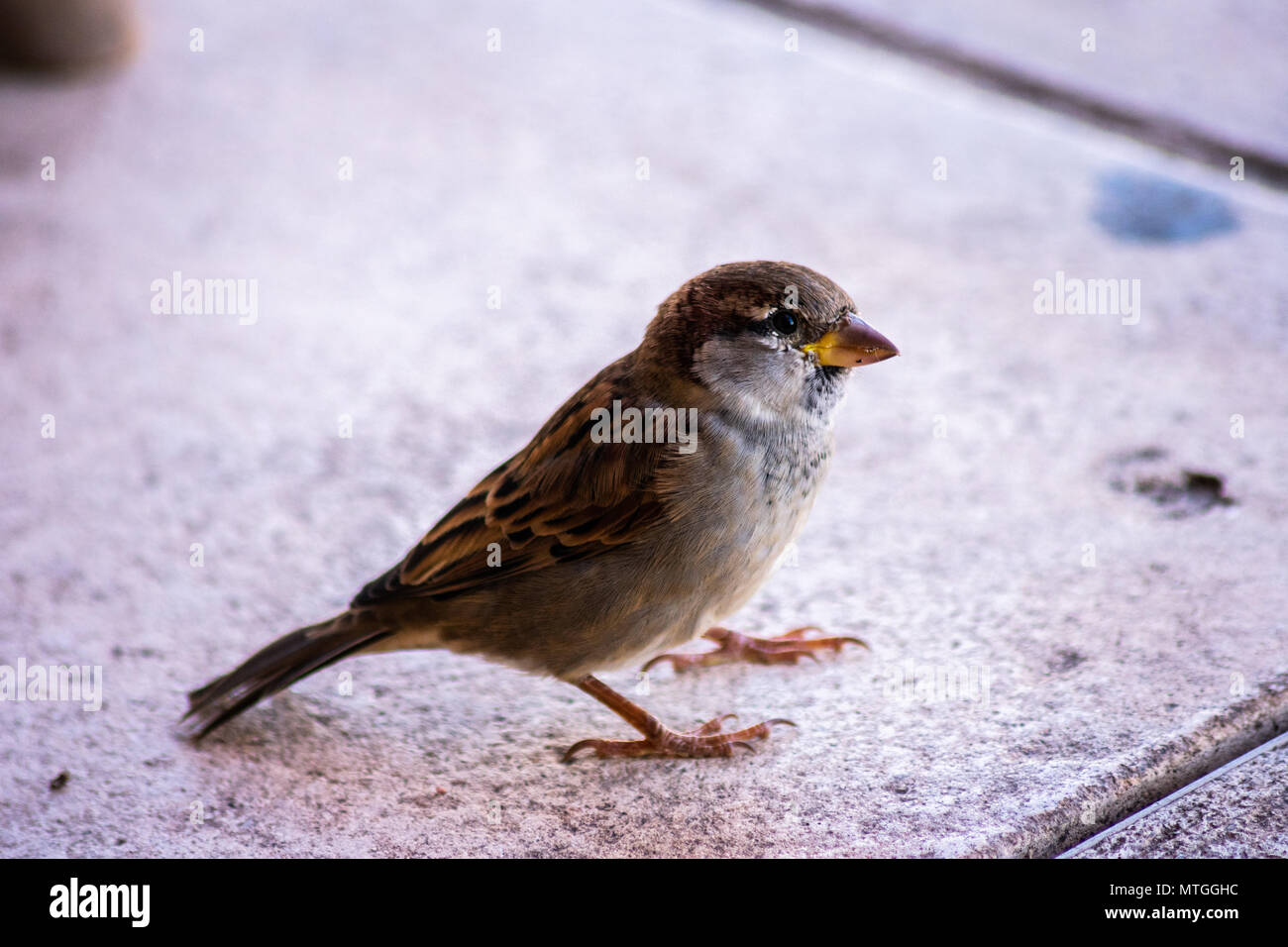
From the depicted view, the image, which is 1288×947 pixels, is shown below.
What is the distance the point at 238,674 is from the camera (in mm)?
3047

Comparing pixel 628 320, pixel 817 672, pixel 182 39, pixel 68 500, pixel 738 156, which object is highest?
pixel 182 39

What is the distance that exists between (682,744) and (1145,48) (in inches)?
177

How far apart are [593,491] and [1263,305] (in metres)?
2.63

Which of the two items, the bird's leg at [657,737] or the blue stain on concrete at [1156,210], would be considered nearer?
the bird's leg at [657,737]

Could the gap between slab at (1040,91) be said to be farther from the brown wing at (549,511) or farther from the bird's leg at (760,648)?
the brown wing at (549,511)

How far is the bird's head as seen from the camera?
9.32 ft

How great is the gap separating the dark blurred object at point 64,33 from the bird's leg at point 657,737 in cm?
480

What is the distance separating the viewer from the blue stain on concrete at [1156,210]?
4.76 m

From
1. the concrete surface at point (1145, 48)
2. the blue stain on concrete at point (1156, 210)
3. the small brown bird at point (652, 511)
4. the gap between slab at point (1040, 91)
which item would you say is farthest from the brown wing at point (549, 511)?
the concrete surface at point (1145, 48)

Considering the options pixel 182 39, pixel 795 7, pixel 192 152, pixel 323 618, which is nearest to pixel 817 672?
pixel 323 618

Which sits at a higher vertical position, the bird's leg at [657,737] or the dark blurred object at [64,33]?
the dark blurred object at [64,33]

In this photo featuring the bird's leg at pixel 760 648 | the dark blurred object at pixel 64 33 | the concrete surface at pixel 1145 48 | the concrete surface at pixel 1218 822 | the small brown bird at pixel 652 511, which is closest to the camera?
the concrete surface at pixel 1218 822

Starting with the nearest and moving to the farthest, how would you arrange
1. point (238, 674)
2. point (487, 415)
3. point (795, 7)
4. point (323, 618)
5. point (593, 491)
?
point (593, 491), point (238, 674), point (323, 618), point (487, 415), point (795, 7)

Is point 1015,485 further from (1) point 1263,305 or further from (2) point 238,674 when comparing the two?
(2) point 238,674
